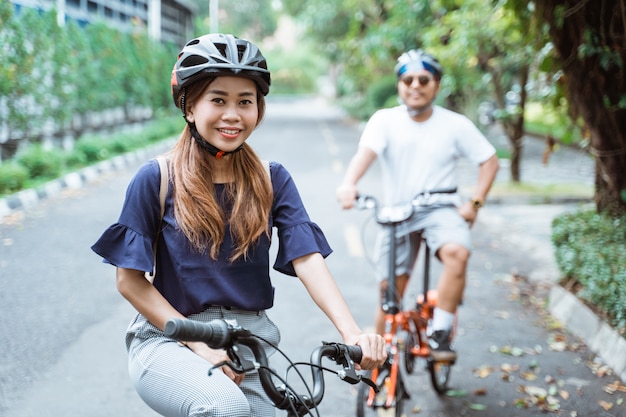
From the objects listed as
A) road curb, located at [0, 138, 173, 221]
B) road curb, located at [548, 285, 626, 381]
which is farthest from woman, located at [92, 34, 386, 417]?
road curb, located at [0, 138, 173, 221]

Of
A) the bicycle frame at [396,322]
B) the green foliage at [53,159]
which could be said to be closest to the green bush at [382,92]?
the green foliage at [53,159]

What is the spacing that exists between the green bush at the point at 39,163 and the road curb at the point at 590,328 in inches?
333

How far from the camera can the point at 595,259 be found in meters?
5.64

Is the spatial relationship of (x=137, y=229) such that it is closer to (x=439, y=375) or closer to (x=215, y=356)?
(x=215, y=356)

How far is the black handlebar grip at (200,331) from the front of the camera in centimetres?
171

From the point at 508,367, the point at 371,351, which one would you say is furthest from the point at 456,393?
the point at 371,351

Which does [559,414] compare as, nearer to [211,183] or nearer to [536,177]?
[211,183]

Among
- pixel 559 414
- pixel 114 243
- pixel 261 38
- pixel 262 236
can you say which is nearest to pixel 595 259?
pixel 559 414

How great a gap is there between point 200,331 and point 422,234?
9.67 feet

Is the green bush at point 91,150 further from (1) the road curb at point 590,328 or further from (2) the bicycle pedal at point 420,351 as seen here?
(2) the bicycle pedal at point 420,351

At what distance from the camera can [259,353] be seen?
6.49ft

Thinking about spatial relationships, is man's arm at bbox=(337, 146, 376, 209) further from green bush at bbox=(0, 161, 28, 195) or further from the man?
green bush at bbox=(0, 161, 28, 195)

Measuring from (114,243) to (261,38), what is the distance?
215 feet

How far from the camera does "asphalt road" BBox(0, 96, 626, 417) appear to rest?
14.7 feet
